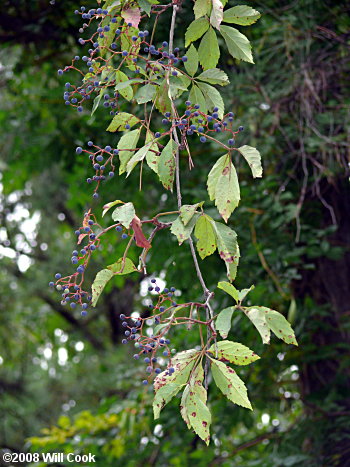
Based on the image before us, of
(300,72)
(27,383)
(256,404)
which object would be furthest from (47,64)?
(27,383)

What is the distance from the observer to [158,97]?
1066 mm

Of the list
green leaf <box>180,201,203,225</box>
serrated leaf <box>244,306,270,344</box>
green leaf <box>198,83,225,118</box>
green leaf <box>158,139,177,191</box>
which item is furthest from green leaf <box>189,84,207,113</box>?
serrated leaf <box>244,306,270,344</box>

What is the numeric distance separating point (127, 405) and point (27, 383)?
290cm

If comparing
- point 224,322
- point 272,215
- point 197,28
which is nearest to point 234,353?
point 224,322

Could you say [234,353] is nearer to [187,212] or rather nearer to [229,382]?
[229,382]

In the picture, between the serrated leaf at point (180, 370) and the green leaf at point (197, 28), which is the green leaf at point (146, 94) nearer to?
the green leaf at point (197, 28)

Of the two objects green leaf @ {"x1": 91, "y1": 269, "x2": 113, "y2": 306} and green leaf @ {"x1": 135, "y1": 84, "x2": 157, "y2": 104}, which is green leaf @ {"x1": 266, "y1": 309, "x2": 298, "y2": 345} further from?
green leaf @ {"x1": 135, "y1": 84, "x2": 157, "y2": 104}

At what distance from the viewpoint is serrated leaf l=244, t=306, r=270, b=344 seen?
0.90 meters

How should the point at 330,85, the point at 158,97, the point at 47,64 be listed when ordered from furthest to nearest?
the point at 47,64, the point at 330,85, the point at 158,97

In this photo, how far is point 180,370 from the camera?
0.89 m

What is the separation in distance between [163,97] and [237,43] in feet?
0.45

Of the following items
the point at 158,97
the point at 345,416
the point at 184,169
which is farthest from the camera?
the point at 184,169

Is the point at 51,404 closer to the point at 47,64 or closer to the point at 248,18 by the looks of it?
the point at 47,64

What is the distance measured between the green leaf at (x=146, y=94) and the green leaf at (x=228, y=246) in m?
0.24
